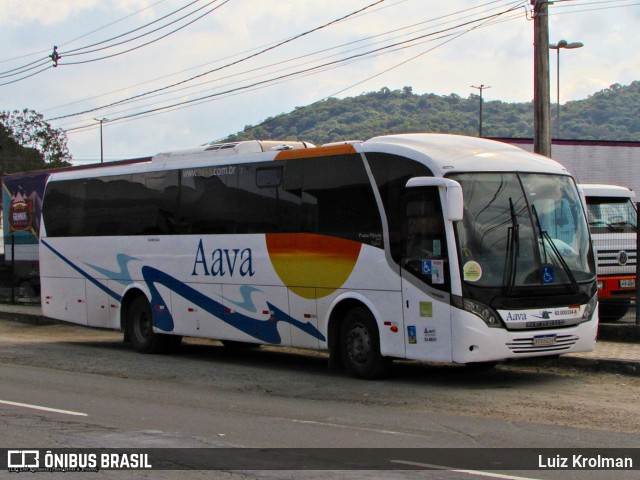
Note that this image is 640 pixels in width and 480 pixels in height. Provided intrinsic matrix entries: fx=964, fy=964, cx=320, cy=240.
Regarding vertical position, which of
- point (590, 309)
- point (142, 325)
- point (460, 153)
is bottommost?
point (142, 325)

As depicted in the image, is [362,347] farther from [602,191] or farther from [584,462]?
[602,191]

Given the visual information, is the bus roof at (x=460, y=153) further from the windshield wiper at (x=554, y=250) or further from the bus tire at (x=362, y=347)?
the bus tire at (x=362, y=347)

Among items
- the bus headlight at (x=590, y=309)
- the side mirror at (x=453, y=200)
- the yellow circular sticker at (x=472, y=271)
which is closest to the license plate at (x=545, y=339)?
the bus headlight at (x=590, y=309)

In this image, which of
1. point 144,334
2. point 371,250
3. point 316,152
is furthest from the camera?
point 144,334

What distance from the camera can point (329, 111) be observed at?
239 ft

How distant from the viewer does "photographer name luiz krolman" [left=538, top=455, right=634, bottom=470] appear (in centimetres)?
797

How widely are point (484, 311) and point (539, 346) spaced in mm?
908

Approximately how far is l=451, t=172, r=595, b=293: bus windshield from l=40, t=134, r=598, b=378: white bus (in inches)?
0.7

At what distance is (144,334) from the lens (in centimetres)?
1847

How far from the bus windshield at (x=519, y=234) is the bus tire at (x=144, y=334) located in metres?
7.70

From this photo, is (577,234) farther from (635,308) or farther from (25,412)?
(25,412)

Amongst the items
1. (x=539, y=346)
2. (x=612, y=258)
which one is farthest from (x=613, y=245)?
(x=539, y=346)

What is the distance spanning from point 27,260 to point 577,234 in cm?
2237

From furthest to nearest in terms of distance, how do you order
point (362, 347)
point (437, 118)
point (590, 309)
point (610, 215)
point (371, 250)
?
point (437, 118) → point (610, 215) → point (362, 347) → point (371, 250) → point (590, 309)
